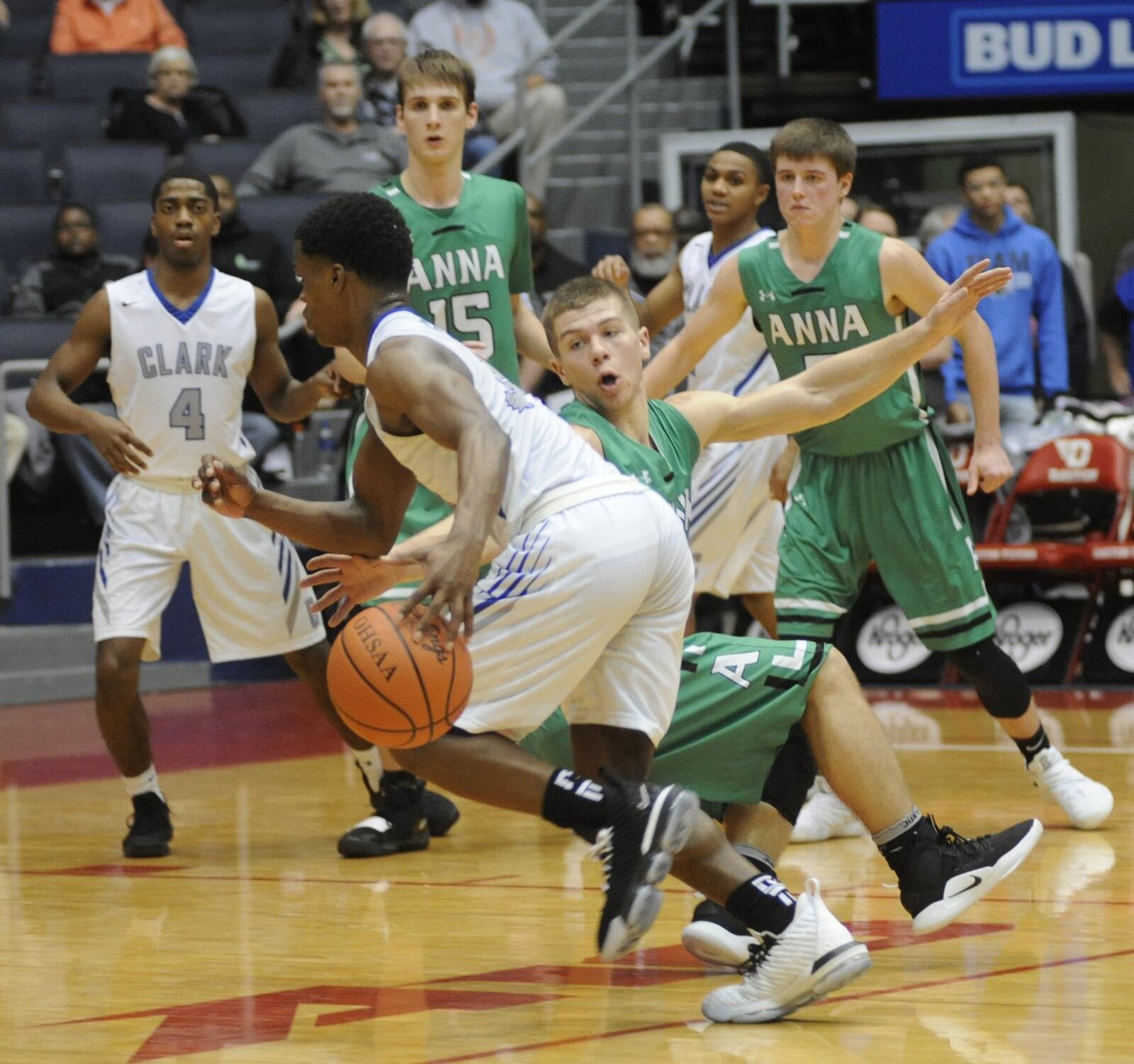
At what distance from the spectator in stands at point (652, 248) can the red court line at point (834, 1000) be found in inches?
254

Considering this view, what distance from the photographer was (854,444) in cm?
614

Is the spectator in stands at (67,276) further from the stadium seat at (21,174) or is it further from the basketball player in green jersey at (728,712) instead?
the basketball player in green jersey at (728,712)

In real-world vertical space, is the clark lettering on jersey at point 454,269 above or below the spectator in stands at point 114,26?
below

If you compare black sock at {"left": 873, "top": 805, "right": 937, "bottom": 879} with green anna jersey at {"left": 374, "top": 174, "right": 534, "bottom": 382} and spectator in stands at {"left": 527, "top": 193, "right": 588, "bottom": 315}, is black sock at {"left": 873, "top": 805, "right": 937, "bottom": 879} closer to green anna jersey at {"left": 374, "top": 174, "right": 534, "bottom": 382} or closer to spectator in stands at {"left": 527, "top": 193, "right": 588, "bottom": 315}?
green anna jersey at {"left": 374, "top": 174, "right": 534, "bottom": 382}

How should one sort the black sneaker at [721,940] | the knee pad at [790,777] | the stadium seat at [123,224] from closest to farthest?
the black sneaker at [721,940] → the knee pad at [790,777] → the stadium seat at [123,224]

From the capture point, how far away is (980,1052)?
12.4 feet

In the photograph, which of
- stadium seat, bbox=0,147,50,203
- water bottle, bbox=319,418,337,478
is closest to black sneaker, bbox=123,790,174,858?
water bottle, bbox=319,418,337,478

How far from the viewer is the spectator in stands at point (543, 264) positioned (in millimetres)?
10430

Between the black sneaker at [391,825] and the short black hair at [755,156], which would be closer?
the black sneaker at [391,825]

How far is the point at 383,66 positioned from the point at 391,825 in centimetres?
724

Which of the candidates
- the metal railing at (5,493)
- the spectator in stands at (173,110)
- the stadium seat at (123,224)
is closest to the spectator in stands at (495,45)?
the spectator in stands at (173,110)

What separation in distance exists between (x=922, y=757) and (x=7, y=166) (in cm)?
711

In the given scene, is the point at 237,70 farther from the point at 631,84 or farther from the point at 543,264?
the point at 543,264

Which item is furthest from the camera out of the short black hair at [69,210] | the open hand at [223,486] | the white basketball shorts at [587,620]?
the short black hair at [69,210]
